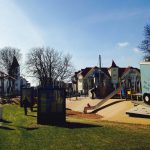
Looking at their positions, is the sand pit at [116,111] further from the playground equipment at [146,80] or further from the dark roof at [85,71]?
the dark roof at [85,71]

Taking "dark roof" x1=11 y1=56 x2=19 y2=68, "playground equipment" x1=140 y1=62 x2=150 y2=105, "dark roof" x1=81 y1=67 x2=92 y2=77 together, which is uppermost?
"dark roof" x1=11 y1=56 x2=19 y2=68

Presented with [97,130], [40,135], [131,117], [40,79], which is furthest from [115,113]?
[40,79]

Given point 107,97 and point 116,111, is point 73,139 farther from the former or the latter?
point 107,97

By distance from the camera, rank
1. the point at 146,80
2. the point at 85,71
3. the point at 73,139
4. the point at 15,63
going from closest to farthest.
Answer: the point at 73,139
the point at 146,80
the point at 15,63
the point at 85,71

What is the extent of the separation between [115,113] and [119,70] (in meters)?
81.2

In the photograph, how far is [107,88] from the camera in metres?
47.6

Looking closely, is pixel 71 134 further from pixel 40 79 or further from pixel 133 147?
pixel 40 79

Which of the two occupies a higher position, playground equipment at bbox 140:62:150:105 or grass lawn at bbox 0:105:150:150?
playground equipment at bbox 140:62:150:105

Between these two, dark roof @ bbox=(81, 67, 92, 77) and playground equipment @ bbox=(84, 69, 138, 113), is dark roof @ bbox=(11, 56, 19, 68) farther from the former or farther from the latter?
playground equipment @ bbox=(84, 69, 138, 113)

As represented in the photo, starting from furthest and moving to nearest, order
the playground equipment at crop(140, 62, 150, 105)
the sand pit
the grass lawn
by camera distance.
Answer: the playground equipment at crop(140, 62, 150, 105)
the sand pit
the grass lawn

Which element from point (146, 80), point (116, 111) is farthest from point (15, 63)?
point (146, 80)

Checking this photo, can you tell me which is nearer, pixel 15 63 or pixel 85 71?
pixel 15 63

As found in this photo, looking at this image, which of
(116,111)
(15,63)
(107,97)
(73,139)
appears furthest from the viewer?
(15,63)

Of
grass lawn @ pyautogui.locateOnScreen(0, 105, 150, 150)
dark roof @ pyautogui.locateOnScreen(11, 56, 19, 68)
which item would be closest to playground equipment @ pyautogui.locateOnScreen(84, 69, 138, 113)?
grass lawn @ pyautogui.locateOnScreen(0, 105, 150, 150)
